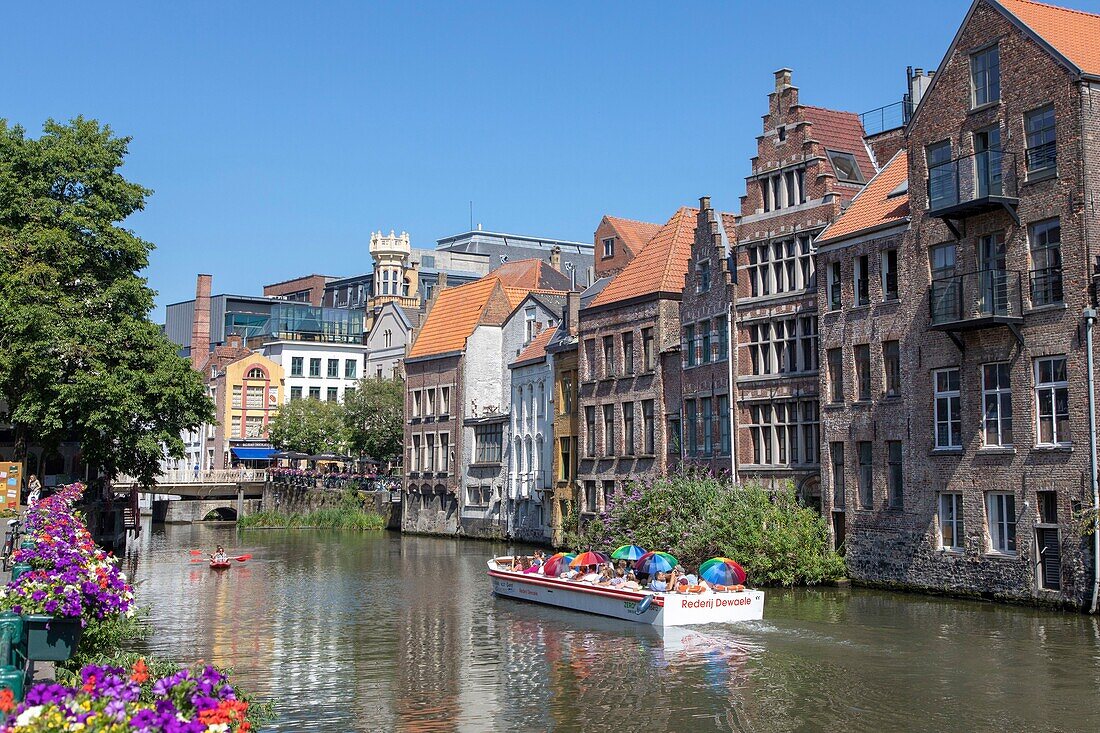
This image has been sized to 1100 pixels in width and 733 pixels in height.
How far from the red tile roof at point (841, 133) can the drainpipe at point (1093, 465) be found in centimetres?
1651

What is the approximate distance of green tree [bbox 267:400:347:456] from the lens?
104 meters

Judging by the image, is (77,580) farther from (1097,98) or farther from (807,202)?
(807,202)

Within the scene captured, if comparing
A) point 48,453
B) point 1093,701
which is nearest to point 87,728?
point 1093,701

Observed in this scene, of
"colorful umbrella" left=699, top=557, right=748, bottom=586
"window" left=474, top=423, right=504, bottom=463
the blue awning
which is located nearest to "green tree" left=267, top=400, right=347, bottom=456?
the blue awning

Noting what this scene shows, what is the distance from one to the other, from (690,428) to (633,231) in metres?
36.1

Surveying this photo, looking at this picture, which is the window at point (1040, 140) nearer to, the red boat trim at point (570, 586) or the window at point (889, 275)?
the window at point (889, 275)

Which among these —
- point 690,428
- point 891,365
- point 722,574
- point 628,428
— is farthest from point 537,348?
point 722,574

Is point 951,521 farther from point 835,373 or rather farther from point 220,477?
point 220,477

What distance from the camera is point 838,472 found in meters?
44.8

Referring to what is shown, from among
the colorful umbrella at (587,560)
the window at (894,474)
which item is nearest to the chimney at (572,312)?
the window at (894,474)

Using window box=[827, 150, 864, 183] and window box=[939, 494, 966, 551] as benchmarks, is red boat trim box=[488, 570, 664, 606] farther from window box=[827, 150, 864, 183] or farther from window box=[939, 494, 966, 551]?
window box=[827, 150, 864, 183]

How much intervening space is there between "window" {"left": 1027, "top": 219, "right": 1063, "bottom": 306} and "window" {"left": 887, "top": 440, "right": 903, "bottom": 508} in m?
7.71

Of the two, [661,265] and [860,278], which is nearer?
[860,278]

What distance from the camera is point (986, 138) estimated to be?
39.0 meters
